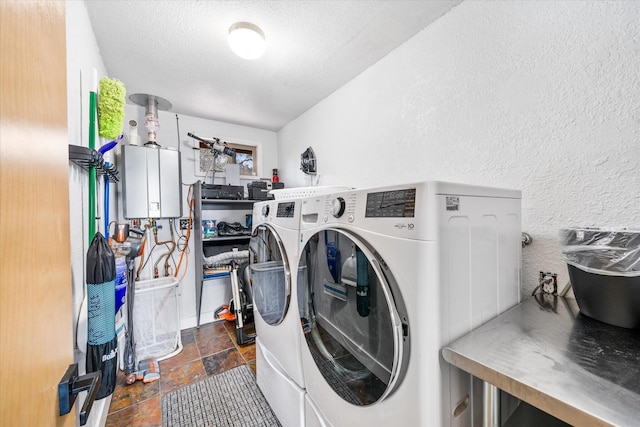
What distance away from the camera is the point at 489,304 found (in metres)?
0.87

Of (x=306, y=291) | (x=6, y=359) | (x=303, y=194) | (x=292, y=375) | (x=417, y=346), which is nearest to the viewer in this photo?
(x=6, y=359)

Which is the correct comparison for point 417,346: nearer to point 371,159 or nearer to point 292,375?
point 292,375

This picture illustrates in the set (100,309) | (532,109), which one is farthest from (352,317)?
(532,109)

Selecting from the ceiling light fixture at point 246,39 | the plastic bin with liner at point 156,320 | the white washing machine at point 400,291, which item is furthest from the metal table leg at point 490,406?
the plastic bin with liner at point 156,320

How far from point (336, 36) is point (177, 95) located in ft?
5.48

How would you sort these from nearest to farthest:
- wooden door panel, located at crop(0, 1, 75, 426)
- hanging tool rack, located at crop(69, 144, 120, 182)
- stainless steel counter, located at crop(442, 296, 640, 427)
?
wooden door panel, located at crop(0, 1, 75, 426)
stainless steel counter, located at crop(442, 296, 640, 427)
hanging tool rack, located at crop(69, 144, 120, 182)

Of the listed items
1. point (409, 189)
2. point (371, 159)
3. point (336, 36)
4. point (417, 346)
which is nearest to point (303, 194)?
point (371, 159)

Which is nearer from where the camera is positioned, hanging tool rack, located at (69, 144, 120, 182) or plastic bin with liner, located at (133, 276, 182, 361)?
hanging tool rack, located at (69, 144, 120, 182)

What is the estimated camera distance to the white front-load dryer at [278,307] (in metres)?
1.21

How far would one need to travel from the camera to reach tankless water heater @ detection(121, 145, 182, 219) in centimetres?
226

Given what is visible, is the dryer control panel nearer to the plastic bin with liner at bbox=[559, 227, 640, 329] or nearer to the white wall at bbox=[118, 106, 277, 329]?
the plastic bin with liner at bbox=[559, 227, 640, 329]

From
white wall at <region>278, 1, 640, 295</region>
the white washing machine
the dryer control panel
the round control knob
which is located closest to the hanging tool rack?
the white washing machine

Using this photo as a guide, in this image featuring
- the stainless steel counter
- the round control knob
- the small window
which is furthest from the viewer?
the small window

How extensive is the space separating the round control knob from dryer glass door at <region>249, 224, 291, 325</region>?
0.47 metres
